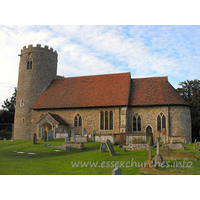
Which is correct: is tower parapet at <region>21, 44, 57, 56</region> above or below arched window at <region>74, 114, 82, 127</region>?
above

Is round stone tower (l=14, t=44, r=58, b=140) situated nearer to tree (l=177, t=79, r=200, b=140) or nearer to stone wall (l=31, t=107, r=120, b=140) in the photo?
stone wall (l=31, t=107, r=120, b=140)

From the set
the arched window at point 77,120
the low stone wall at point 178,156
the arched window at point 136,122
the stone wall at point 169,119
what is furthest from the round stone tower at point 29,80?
the low stone wall at point 178,156

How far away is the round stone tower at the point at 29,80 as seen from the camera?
1200 inches

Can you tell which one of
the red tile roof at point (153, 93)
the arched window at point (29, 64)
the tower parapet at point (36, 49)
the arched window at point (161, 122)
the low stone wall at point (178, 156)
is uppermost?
the tower parapet at point (36, 49)

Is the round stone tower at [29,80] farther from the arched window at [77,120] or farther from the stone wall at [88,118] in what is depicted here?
the arched window at [77,120]

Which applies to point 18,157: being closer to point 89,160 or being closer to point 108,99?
point 89,160

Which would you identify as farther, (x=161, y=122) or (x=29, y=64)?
(x=29, y=64)

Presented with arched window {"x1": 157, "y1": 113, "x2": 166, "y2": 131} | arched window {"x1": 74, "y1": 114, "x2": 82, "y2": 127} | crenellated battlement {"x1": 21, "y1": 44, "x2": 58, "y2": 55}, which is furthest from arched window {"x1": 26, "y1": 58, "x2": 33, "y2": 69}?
arched window {"x1": 157, "y1": 113, "x2": 166, "y2": 131}

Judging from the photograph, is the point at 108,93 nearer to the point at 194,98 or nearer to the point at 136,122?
the point at 136,122

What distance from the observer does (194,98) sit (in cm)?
3494

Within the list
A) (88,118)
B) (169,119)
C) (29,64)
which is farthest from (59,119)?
(169,119)

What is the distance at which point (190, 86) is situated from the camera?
3781 centimetres

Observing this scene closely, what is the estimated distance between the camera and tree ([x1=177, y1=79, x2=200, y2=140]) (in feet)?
111

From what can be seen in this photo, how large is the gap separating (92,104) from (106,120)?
2.71 m
